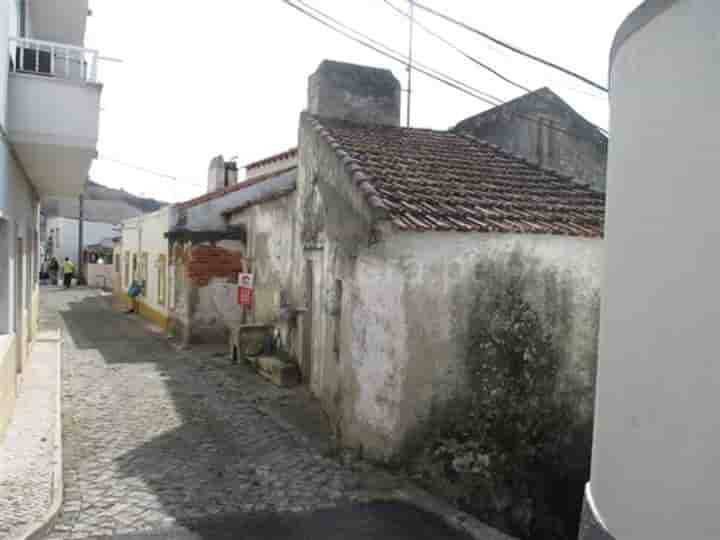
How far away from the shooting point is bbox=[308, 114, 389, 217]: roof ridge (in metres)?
7.17

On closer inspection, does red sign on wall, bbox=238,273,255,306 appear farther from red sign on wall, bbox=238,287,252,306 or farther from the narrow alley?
the narrow alley

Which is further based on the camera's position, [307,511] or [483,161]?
[483,161]

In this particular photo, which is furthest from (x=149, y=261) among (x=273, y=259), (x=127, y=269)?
(x=273, y=259)

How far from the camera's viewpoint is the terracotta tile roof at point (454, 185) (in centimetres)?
740

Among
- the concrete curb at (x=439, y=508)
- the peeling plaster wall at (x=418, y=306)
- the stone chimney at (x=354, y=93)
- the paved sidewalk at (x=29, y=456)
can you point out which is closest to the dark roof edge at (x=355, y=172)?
the peeling plaster wall at (x=418, y=306)

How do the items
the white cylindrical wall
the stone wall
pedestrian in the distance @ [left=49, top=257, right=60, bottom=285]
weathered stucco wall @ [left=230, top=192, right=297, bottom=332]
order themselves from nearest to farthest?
the white cylindrical wall < the stone wall < weathered stucco wall @ [left=230, top=192, right=297, bottom=332] < pedestrian in the distance @ [left=49, top=257, right=60, bottom=285]

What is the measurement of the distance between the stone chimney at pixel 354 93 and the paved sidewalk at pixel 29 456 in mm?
6368

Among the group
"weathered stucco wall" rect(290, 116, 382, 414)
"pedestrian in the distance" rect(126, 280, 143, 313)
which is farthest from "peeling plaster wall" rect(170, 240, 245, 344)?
"pedestrian in the distance" rect(126, 280, 143, 313)

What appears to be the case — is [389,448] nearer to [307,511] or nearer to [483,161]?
[307,511]

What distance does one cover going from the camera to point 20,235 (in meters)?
10.0

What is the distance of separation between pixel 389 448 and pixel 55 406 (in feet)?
16.6

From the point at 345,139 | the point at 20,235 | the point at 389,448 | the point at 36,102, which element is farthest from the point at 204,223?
the point at 389,448

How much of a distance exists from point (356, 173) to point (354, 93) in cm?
395

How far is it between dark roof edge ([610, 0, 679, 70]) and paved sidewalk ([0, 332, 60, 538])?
5.64 m
